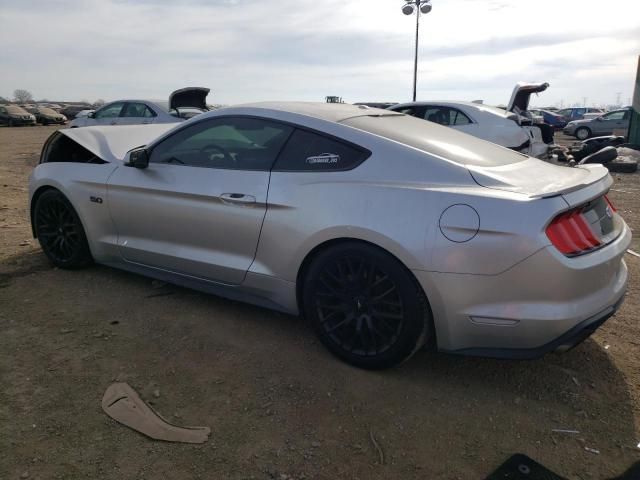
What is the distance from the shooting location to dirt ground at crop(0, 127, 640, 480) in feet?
6.98

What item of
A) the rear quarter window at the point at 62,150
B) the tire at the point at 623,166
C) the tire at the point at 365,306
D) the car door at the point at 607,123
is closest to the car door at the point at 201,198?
the tire at the point at 365,306

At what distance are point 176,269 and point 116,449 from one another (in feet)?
4.89

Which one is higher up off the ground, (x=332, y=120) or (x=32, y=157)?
(x=332, y=120)

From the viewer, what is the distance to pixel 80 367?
2.84 m

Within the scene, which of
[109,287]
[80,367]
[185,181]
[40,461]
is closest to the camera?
[40,461]

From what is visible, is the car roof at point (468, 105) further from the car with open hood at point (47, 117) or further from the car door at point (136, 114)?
the car with open hood at point (47, 117)

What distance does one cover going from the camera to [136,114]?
11852 mm

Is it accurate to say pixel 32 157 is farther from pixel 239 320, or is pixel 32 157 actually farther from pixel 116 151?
pixel 239 320

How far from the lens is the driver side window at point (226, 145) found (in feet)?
10.3

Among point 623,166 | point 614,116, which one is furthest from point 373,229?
point 614,116

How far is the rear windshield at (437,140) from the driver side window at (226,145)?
49 cm

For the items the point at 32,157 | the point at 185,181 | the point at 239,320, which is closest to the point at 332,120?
the point at 185,181

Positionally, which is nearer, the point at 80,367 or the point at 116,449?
the point at 116,449

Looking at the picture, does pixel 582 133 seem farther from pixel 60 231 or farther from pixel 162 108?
pixel 60 231
